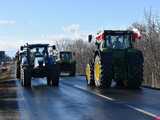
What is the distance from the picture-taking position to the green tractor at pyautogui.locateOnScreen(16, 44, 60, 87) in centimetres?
3356

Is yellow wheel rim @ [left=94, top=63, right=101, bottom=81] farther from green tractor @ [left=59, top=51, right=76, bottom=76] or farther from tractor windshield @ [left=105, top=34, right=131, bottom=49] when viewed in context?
green tractor @ [left=59, top=51, right=76, bottom=76]

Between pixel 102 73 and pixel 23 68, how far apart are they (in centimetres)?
750

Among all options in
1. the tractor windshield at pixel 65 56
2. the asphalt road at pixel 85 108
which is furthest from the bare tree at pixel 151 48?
the asphalt road at pixel 85 108

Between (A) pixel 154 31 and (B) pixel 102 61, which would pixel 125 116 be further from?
(A) pixel 154 31

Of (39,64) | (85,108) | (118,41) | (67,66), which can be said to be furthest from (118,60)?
(67,66)

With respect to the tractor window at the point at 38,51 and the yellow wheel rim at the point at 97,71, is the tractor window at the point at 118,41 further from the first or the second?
the tractor window at the point at 38,51

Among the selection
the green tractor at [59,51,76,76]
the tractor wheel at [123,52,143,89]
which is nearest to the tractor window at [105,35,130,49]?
the tractor wheel at [123,52,143,89]

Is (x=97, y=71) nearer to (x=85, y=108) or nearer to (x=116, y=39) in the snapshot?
(x=116, y=39)

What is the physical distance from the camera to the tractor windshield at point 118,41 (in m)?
29.5

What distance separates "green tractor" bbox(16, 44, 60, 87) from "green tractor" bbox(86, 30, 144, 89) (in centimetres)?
440

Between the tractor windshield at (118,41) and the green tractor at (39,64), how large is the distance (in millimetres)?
5131

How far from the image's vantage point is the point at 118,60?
28.6 meters

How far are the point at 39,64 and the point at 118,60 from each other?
7488mm

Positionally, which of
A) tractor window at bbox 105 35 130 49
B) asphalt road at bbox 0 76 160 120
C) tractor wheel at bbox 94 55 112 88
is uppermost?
tractor window at bbox 105 35 130 49
